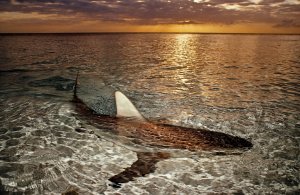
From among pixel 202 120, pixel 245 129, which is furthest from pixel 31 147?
pixel 245 129

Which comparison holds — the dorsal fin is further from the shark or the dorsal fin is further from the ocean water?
the ocean water

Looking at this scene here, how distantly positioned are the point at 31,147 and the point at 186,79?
670 inches

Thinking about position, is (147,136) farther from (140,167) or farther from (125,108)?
(125,108)

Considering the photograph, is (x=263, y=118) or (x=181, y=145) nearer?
(x=181, y=145)

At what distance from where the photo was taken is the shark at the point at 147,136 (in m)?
7.86

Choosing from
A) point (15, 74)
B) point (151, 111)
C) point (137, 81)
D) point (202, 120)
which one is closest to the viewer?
point (202, 120)

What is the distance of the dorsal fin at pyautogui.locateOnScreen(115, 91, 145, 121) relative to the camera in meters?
12.3

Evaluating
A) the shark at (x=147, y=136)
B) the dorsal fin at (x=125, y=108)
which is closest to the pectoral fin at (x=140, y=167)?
the shark at (x=147, y=136)

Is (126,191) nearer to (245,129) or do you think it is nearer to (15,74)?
(245,129)

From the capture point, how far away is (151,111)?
13562 mm

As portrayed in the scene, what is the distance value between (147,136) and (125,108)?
164 inches

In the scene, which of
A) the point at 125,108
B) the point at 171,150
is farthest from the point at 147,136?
the point at 125,108

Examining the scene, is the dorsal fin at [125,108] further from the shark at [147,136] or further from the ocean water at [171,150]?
the ocean water at [171,150]

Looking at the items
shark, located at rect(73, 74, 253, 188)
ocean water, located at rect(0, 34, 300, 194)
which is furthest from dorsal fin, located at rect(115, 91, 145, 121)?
ocean water, located at rect(0, 34, 300, 194)
